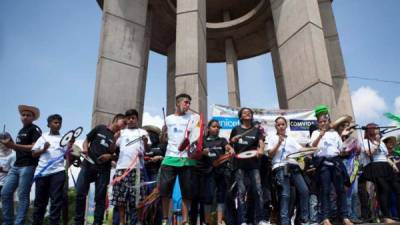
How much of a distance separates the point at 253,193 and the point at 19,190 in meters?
3.64

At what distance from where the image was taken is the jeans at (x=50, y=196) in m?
4.36

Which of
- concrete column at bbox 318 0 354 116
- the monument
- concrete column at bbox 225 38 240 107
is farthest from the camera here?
concrete column at bbox 225 38 240 107

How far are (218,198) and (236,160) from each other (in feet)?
2.75

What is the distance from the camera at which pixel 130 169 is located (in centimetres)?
455

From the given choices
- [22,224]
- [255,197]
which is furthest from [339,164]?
[22,224]

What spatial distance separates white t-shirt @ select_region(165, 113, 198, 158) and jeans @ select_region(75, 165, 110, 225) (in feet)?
4.05

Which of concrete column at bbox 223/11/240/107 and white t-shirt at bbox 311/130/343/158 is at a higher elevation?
concrete column at bbox 223/11/240/107

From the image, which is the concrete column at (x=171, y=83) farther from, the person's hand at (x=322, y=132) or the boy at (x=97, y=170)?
the person's hand at (x=322, y=132)

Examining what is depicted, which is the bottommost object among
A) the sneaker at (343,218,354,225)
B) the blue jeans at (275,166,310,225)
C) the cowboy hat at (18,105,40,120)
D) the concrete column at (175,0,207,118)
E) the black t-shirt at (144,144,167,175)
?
the sneaker at (343,218,354,225)

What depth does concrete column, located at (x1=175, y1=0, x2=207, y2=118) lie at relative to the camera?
26.8 feet

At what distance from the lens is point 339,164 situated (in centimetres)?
443

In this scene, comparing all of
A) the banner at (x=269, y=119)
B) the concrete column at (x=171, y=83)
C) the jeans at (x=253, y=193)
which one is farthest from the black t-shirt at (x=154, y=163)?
the concrete column at (x=171, y=83)

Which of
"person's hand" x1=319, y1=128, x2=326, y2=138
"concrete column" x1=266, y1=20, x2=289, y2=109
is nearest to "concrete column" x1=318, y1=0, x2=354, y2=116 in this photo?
"concrete column" x1=266, y1=20, x2=289, y2=109

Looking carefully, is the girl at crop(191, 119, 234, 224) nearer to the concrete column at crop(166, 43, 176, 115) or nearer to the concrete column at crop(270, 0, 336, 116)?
the concrete column at crop(270, 0, 336, 116)
